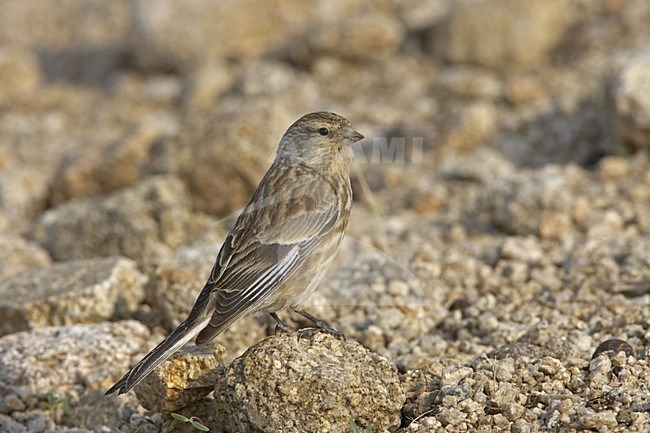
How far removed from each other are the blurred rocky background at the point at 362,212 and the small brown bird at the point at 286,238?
275 millimetres

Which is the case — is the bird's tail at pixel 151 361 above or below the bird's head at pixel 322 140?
below

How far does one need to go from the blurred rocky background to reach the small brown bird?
10.8 inches

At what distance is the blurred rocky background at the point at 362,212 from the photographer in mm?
4422

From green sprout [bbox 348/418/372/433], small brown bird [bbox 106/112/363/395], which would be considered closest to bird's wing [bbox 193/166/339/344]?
small brown bird [bbox 106/112/363/395]

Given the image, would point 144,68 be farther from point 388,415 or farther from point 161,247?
point 388,415

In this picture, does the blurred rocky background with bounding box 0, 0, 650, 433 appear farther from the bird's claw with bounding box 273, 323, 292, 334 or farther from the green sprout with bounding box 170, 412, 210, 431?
the bird's claw with bounding box 273, 323, 292, 334

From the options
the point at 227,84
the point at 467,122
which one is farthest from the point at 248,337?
the point at 227,84

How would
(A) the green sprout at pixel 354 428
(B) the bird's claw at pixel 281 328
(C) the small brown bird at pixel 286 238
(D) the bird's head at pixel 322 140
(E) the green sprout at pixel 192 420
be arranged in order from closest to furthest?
(A) the green sprout at pixel 354 428 < (E) the green sprout at pixel 192 420 < (C) the small brown bird at pixel 286 238 < (B) the bird's claw at pixel 281 328 < (D) the bird's head at pixel 322 140

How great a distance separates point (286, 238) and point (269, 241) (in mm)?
91

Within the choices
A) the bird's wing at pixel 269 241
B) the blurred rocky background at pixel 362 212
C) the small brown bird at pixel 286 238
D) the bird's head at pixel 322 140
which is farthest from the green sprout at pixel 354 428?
the bird's head at pixel 322 140

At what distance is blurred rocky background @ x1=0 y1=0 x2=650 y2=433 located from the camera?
14.5 ft

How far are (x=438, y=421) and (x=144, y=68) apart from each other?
8822 mm

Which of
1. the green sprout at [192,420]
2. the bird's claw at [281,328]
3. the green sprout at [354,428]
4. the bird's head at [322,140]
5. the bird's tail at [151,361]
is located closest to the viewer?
the green sprout at [354,428]

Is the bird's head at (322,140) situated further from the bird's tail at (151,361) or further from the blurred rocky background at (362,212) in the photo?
the bird's tail at (151,361)
